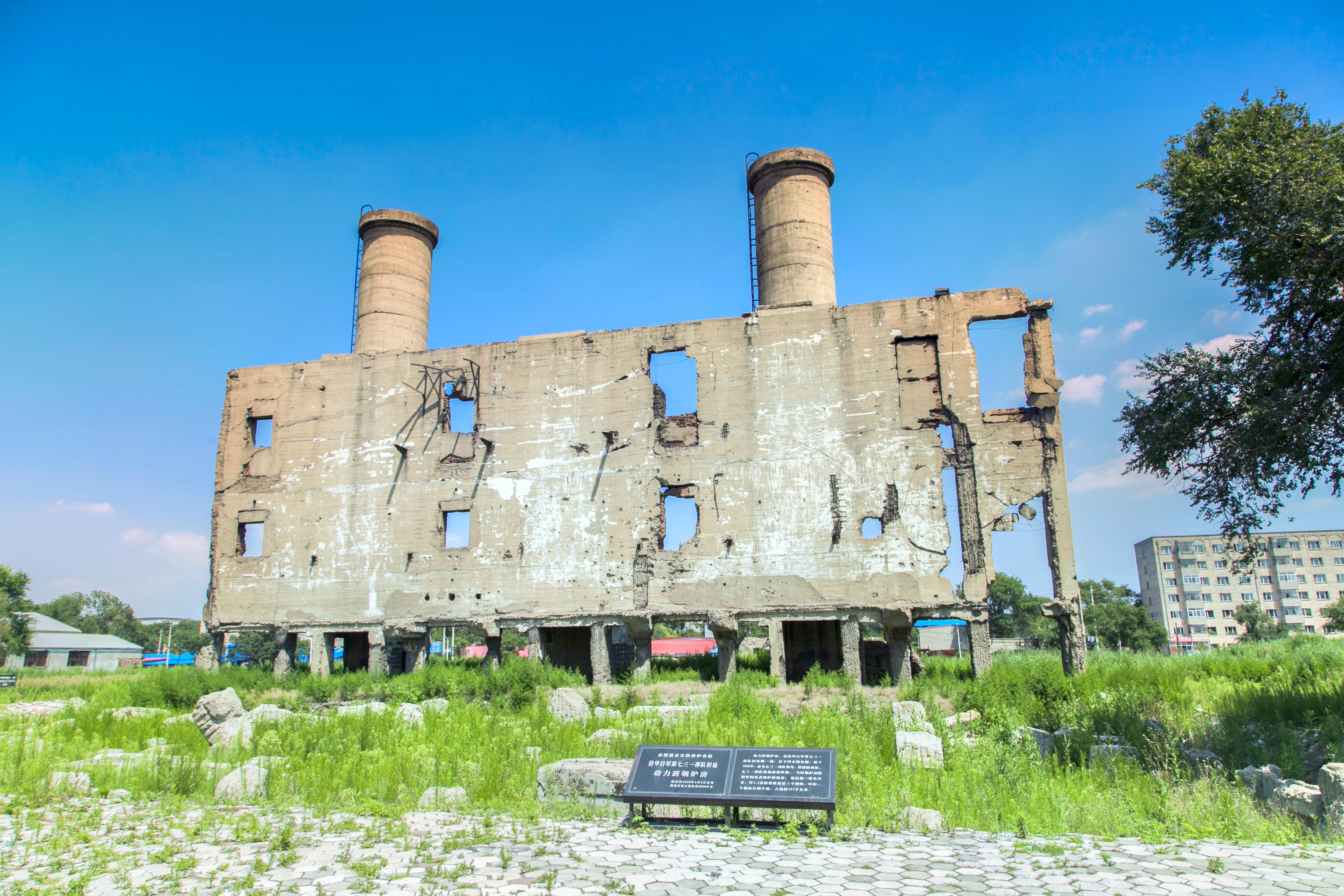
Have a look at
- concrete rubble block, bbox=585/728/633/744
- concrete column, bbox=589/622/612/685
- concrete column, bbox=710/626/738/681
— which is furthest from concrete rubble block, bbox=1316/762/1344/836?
concrete column, bbox=589/622/612/685

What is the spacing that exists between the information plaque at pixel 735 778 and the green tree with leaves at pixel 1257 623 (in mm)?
57322

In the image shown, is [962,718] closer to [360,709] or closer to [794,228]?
[360,709]

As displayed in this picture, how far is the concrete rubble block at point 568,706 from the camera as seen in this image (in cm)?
1145

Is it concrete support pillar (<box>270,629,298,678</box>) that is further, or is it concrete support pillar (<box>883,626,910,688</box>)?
concrete support pillar (<box>270,629,298,678</box>)

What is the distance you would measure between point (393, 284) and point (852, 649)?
48.6ft

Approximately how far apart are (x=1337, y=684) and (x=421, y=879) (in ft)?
38.3

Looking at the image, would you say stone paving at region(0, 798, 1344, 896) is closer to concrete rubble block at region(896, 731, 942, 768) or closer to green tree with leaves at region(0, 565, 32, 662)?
concrete rubble block at region(896, 731, 942, 768)

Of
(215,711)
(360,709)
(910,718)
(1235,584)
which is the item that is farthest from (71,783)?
(1235,584)

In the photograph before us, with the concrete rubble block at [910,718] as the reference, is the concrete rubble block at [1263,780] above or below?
below

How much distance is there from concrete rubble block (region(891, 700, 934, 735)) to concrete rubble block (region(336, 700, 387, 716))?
6422 millimetres

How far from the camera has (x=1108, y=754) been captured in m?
7.84

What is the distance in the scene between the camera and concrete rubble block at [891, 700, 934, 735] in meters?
8.89

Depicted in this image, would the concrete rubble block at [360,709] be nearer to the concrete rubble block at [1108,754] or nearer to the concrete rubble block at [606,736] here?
the concrete rubble block at [606,736]

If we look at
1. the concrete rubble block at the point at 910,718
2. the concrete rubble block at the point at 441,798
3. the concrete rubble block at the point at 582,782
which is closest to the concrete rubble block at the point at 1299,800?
the concrete rubble block at the point at 910,718
